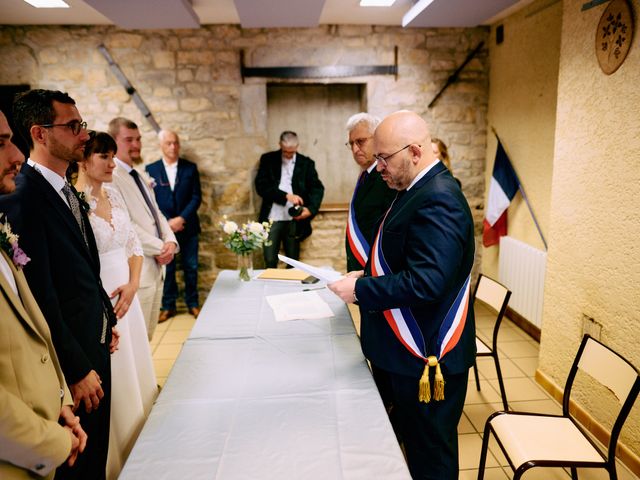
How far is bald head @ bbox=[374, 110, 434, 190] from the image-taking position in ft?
5.30

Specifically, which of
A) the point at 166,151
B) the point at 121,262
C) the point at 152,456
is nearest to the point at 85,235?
the point at 121,262

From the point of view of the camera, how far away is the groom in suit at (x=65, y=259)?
1545 millimetres

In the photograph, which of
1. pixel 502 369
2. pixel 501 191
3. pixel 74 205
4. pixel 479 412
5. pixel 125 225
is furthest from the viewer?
pixel 501 191

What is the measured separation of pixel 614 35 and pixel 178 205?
11.8 feet

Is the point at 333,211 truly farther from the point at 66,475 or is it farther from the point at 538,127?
the point at 66,475

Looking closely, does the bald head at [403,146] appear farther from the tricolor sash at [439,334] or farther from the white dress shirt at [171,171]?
the white dress shirt at [171,171]

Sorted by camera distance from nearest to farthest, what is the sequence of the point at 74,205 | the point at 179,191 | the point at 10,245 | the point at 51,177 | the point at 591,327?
the point at 10,245 → the point at 51,177 → the point at 74,205 → the point at 591,327 → the point at 179,191

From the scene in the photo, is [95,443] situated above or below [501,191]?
below

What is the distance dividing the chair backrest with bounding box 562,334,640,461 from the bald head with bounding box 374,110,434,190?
3.37 ft

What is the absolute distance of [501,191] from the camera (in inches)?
170

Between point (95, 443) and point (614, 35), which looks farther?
point (614, 35)

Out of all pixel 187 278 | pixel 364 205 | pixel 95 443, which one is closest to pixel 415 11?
pixel 364 205

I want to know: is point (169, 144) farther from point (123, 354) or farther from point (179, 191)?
point (123, 354)

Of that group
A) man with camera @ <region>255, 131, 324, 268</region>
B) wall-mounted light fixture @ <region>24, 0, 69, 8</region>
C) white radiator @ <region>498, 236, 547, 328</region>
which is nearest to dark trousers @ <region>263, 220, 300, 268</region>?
man with camera @ <region>255, 131, 324, 268</region>
